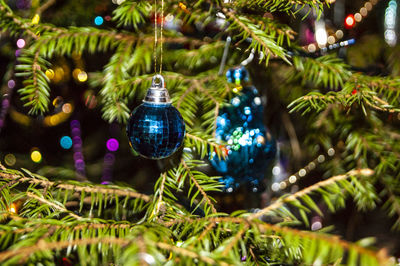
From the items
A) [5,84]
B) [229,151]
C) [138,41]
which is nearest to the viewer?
[229,151]

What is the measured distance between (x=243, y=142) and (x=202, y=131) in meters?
0.09

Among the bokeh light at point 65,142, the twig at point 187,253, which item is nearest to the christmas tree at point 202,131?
the twig at point 187,253

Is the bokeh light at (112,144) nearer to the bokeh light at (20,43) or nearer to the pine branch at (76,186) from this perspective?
the bokeh light at (20,43)

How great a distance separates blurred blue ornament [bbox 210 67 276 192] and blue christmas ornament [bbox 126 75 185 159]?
13 centimetres

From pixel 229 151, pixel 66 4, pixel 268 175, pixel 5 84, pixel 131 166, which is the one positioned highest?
pixel 66 4

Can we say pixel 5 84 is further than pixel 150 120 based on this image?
Yes

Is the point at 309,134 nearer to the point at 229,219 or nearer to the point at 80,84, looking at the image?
the point at 229,219

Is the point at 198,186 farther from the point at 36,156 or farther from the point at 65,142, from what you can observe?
the point at 65,142

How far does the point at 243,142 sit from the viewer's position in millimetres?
601

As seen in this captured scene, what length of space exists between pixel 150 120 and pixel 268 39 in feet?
0.75

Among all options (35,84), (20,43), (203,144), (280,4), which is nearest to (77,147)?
(20,43)

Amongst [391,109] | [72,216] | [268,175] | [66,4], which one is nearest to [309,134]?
[268,175]

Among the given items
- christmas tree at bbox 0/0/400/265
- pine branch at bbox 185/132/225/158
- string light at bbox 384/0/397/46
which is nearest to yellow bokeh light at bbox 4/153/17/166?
christmas tree at bbox 0/0/400/265

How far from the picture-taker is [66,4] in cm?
95
